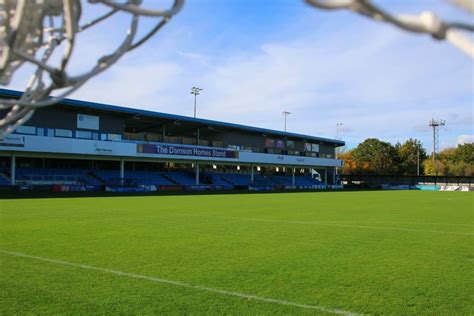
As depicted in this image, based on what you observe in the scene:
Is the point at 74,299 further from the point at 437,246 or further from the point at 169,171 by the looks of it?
the point at 169,171

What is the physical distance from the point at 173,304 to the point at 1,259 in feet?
13.3

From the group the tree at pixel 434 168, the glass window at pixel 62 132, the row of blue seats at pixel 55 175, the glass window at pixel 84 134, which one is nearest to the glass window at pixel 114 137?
the glass window at pixel 84 134

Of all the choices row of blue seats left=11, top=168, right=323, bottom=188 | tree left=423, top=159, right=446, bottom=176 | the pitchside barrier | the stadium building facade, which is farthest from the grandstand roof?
tree left=423, top=159, right=446, bottom=176

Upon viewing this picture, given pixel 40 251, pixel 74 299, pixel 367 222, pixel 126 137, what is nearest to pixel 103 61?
pixel 74 299

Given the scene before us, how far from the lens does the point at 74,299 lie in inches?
223

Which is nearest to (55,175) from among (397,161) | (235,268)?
(235,268)

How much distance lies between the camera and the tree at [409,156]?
101331 mm

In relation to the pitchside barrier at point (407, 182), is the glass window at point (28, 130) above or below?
above

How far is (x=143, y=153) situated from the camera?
45125mm

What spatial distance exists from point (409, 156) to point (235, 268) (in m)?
108

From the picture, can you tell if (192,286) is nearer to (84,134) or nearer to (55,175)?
(55,175)

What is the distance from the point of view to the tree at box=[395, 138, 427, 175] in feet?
332

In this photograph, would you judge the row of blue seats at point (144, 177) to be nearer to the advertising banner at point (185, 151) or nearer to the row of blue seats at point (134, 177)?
the row of blue seats at point (134, 177)

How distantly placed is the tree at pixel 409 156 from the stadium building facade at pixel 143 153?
3630 centimetres
